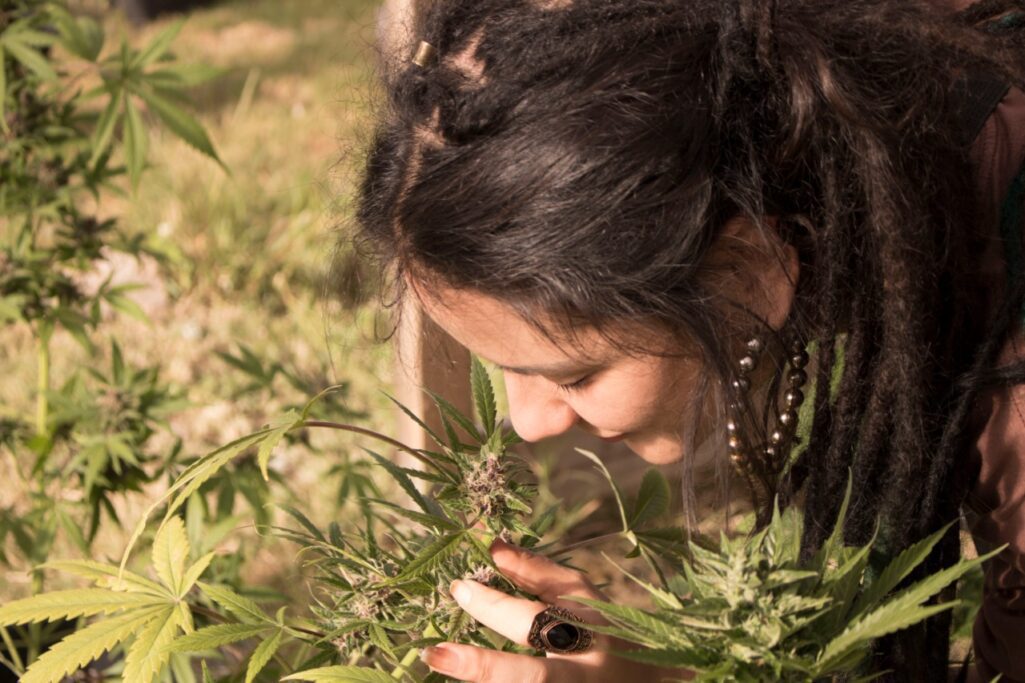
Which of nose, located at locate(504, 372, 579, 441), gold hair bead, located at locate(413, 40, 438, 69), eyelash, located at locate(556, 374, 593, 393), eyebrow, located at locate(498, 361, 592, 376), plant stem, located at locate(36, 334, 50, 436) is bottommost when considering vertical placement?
plant stem, located at locate(36, 334, 50, 436)

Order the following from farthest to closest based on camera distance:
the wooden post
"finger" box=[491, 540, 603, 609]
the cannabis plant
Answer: the wooden post, "finger" box=[491, 540, 603, 609], the cannabis plant

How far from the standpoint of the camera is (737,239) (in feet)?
3.41

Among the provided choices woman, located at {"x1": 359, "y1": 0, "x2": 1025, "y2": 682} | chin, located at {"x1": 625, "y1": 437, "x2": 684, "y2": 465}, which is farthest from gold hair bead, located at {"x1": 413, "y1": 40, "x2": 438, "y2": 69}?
chin, located at {"x1": 625, "y1": 437, "x2": 684, "y2": 465}

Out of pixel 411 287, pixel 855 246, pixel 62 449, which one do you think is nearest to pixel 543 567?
pixel 411 287

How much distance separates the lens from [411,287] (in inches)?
44.9

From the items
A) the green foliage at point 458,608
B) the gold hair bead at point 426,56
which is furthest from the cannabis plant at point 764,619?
the gold hair bead at point 426,56

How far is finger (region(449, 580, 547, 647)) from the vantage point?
96 centimetres

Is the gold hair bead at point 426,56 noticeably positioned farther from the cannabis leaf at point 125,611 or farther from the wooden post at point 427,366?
the cannabis leaf at point 125,611

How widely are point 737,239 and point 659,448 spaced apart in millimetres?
269

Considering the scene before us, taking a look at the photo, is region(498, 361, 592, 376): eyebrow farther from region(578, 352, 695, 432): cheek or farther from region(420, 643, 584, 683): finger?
region(420, 643, 584, 683): finger

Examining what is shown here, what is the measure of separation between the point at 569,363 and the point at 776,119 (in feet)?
0.92

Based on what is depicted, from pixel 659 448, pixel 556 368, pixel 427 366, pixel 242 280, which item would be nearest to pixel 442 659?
pixel 556 368

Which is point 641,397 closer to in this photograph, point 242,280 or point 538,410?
point 538,410

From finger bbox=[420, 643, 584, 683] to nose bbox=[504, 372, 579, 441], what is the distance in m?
0.24
